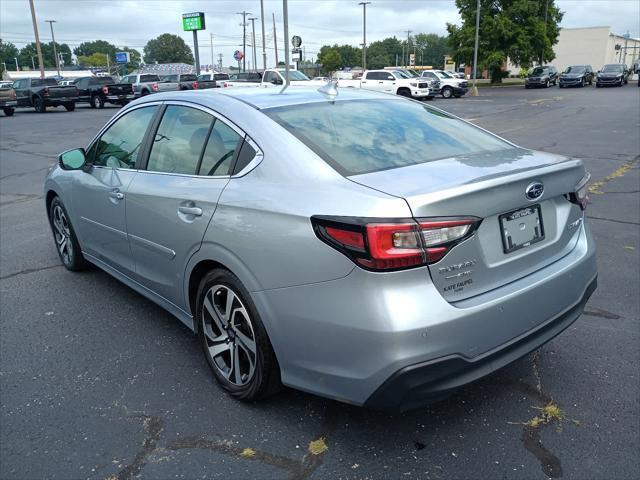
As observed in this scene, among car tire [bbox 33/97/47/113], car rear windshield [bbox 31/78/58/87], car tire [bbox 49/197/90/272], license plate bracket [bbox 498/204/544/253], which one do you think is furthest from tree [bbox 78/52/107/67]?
license plate bracket [bbox 498/204/544/253]

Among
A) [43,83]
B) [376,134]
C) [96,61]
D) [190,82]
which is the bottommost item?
[376,134]

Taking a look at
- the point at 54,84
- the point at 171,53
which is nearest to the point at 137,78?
the point at 54,84

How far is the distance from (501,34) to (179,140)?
5564cm

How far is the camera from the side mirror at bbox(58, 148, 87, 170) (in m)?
4.37

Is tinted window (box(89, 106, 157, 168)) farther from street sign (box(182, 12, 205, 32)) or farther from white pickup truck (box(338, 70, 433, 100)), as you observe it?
street sign (box(182, 12, 205, 32))

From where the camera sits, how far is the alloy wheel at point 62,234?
5.12 m

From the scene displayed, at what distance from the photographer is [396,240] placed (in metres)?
2.26

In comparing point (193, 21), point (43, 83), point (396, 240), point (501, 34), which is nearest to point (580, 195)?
point (396, 240)

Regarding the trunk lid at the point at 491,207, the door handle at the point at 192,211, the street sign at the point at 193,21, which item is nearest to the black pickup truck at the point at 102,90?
the street sign at the point at 193,21

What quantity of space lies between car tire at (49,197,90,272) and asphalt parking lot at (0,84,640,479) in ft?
1.56

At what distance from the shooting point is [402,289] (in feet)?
7.47

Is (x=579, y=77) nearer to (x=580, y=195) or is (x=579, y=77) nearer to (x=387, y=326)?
(x=580, y=195)

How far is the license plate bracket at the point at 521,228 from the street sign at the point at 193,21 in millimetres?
40317

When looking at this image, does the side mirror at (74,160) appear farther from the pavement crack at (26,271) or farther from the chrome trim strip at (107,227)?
the pavement crack at (26,271)
